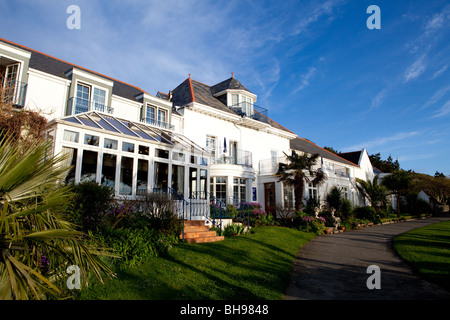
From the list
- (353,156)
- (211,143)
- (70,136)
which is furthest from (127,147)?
(353,156)

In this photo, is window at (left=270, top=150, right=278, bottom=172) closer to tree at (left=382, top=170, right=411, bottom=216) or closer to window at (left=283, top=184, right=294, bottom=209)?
window at (left=283, top=184, right=294, bottom=209)

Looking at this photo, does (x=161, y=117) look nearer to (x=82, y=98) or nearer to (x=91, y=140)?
(x=82, y=98)

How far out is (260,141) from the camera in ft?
75.9

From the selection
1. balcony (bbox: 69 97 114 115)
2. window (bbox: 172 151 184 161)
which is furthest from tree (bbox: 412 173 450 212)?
balcony (bbox: 69 97 114 115)

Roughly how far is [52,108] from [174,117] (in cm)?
704

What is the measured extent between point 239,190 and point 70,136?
12091mm

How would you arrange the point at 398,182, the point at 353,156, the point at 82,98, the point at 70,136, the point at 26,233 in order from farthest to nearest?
the point at 353,156
the point at 398,182
the point at 82,98
the point at 70,136
the point at 26,233

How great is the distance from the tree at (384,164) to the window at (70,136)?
54.5m

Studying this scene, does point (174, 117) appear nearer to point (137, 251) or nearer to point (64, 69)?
point (64, 69)

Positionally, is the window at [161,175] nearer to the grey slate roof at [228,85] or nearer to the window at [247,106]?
the window at [247,106]

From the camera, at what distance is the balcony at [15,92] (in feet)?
37.4

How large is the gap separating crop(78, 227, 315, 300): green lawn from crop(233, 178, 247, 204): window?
997 centimetres

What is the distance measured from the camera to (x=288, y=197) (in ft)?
69.1
